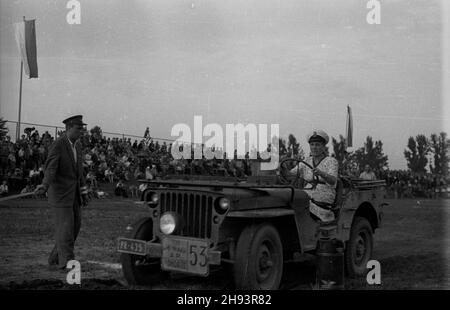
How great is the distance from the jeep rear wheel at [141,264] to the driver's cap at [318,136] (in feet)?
6.14

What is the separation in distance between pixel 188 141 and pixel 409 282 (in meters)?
3.15

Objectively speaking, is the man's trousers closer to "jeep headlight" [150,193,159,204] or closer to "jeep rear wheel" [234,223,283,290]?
"jeep headlight" [150,193,159,204]

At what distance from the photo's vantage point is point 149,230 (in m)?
5.11

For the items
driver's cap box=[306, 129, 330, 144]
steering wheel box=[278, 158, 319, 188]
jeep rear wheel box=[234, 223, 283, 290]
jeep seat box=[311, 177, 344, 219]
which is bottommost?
jeep rear wheel box=[234, 223, 283, 290]

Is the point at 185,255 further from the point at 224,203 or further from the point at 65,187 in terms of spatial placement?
the point at 65,187

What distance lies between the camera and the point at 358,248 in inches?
247

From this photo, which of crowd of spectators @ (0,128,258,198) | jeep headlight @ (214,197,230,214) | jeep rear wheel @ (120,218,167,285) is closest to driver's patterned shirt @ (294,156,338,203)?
jeep headlight @ (214,197,230,214)

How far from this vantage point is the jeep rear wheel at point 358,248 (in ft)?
19.6

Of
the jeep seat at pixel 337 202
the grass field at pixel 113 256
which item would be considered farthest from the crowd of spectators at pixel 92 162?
the jeep seat at pixel 337 202

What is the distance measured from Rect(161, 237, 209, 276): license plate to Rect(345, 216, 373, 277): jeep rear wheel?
2.27 meters

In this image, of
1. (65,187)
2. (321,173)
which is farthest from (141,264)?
(321,173)

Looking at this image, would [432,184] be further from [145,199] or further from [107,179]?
[145,199]

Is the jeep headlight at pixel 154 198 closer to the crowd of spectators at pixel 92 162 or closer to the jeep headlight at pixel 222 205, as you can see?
the jeep headlight at pixel 222 205

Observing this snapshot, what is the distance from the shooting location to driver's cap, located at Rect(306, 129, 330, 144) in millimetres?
5574
